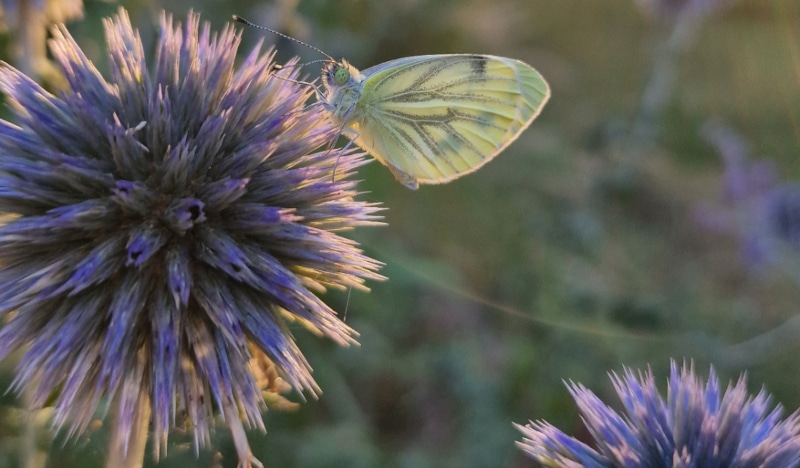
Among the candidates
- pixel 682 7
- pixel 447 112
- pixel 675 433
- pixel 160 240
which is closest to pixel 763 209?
pixel 682 7

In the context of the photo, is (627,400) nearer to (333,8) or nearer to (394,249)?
(394,249)

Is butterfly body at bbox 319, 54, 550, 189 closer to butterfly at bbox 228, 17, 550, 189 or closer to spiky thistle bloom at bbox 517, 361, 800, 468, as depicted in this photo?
butterfly at bbox 228, 17, 550, 189

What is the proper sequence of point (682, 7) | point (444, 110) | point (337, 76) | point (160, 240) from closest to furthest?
1. point (160, 240)
2. point (337, 76)
3. point (444, 110)
4. point (682, 7)

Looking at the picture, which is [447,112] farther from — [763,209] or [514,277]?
[763,209]

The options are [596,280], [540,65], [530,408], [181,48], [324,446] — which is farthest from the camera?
[540,65]

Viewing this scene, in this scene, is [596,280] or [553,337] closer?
[553,337]

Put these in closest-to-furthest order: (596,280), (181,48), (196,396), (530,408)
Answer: (196,396)
(181,48)
(530,408)
(596,280)

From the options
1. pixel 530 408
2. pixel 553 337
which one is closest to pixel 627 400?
pixel 530 408

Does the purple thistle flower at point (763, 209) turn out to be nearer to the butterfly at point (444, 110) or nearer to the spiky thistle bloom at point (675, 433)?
the butterfly at point (444, 110)
